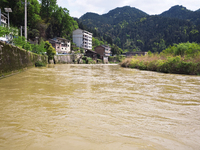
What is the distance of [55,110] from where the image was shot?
3174 mm

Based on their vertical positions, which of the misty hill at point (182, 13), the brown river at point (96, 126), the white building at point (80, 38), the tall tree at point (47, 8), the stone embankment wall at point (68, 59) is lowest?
the brown river at point (96, 126)

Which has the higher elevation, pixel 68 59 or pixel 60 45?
pixel 60 45

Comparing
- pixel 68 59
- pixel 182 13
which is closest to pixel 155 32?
pixel 182 13

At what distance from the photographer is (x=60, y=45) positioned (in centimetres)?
5381

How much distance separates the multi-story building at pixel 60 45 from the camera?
5075 centimetres

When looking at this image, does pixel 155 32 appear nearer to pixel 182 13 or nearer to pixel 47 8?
pixel 182 13

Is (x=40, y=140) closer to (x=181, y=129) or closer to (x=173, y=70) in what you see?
(x=181, y=129)

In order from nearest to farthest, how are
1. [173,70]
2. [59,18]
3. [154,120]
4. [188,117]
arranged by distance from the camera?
[154,120] < [188,117] < [173,70] < [59,18]

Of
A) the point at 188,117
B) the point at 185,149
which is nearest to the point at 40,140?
the point at 185,149

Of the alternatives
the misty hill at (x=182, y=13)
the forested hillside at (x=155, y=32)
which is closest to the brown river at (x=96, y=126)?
the forested hillside at (x=155, y=32)

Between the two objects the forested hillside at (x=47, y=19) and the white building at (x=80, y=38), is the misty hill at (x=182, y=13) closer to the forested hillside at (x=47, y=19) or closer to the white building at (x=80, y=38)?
the white building at (x=80, y=38)

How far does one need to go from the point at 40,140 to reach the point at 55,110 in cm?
119

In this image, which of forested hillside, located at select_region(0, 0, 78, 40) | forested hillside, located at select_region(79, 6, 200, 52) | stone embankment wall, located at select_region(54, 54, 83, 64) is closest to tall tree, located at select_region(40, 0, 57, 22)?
forested hillside, located at select_region(0, 0, 78, 40)

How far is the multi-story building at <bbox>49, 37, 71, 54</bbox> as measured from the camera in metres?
50.8
